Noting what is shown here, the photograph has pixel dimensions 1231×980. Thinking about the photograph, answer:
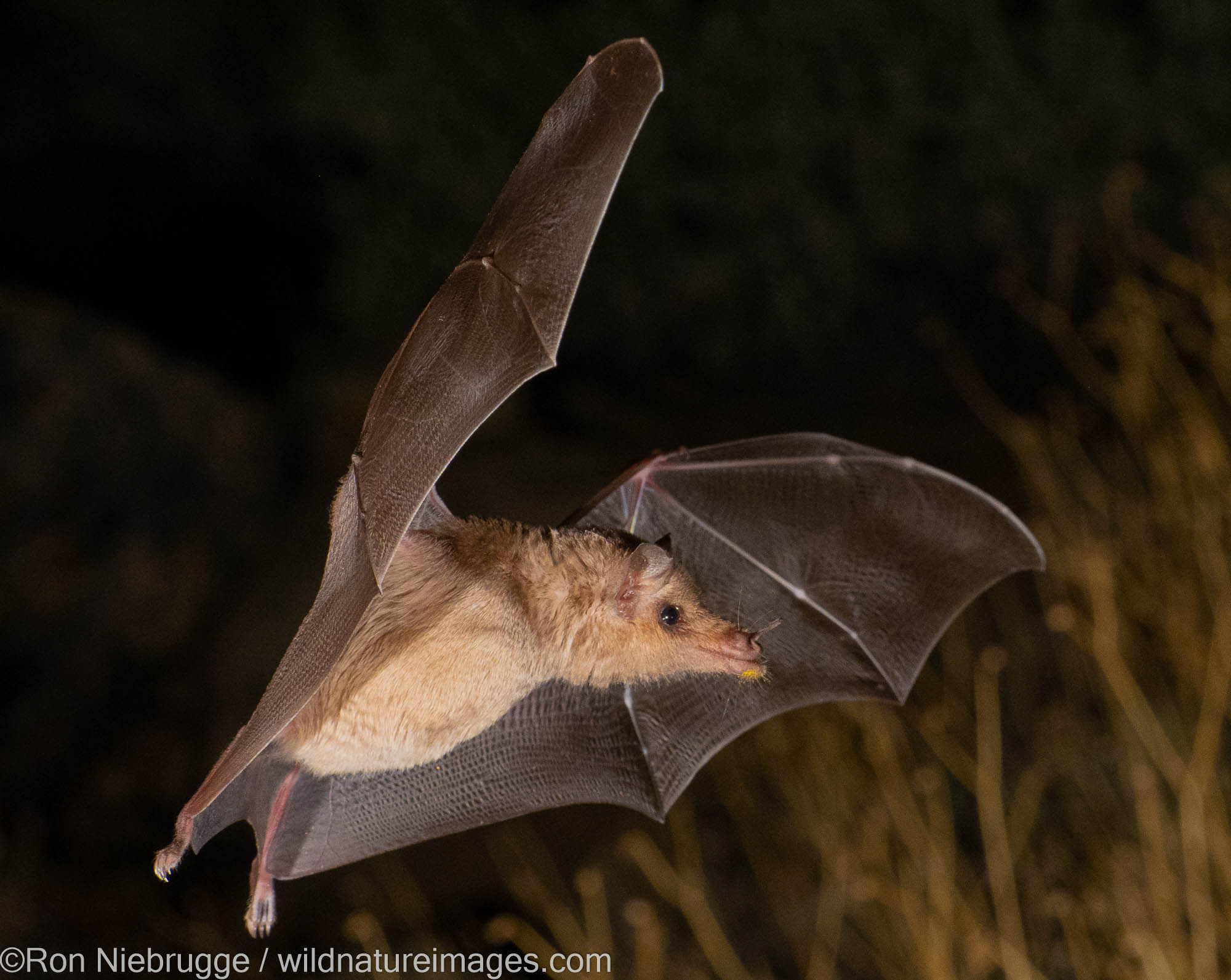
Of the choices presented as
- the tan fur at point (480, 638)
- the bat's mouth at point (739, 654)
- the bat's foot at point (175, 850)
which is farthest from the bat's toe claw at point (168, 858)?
the bat's mouth at point (739, 654)

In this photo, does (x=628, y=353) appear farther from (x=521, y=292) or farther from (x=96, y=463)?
(x=521, y=292)

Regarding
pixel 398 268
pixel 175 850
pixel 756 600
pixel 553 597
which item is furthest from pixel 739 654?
pixel 398 268

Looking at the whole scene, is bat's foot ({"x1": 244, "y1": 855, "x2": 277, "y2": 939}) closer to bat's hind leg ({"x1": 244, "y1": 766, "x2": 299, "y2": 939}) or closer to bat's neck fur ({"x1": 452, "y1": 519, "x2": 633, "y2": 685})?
bat's hind leg ({"x1": 244, "y1": 766, "x2": 299, "y2": 939})

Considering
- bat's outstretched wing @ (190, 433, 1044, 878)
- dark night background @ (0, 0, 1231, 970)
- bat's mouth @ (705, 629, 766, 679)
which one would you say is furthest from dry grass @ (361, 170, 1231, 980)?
bat's mouth @ (705, 629, 766, 679)

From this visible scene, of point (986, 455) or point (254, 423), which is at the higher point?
point (254, 423)

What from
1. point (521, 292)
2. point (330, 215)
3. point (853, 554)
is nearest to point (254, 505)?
point (330, 215)

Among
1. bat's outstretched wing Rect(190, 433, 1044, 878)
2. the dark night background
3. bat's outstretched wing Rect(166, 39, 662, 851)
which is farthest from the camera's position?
the dark night background

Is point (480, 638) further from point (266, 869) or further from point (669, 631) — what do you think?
point (266, 869)

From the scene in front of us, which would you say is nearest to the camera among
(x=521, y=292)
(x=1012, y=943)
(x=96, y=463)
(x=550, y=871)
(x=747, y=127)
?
(x=521, y=292)

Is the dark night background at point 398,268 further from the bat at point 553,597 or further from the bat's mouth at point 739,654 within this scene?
the bat's mouth at point 739,654
